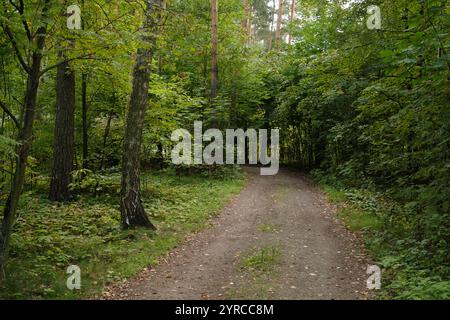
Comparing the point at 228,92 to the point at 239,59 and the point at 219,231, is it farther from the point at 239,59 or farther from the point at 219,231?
the point at 219,231

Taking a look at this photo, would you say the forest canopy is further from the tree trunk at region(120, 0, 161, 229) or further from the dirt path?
the dirt path

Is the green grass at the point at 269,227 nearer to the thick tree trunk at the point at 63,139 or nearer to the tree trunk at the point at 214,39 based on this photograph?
the thick tree trunk at the point at 63,139

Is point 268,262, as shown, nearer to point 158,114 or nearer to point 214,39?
point 158,114

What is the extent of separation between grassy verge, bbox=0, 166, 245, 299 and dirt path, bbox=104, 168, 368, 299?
0.48 m

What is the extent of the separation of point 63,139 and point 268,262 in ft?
25.3

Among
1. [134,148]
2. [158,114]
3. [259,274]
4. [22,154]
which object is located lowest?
[259,274]

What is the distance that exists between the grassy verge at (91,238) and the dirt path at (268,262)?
48 centimetres

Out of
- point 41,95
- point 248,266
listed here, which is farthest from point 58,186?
point 248,266

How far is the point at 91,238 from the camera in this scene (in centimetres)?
901

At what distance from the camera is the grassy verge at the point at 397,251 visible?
6258mm

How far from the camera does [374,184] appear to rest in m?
14.9

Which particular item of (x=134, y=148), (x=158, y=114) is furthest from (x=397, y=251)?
(x=158, y=114)

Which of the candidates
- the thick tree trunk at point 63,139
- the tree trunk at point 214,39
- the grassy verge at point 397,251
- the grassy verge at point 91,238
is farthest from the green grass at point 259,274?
the tree trunk at point 214,39

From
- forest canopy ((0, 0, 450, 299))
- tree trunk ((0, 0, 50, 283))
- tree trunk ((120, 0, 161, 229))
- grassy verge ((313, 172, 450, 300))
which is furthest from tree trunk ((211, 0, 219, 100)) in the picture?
tree trunk ((0, 0, 50, 283))
